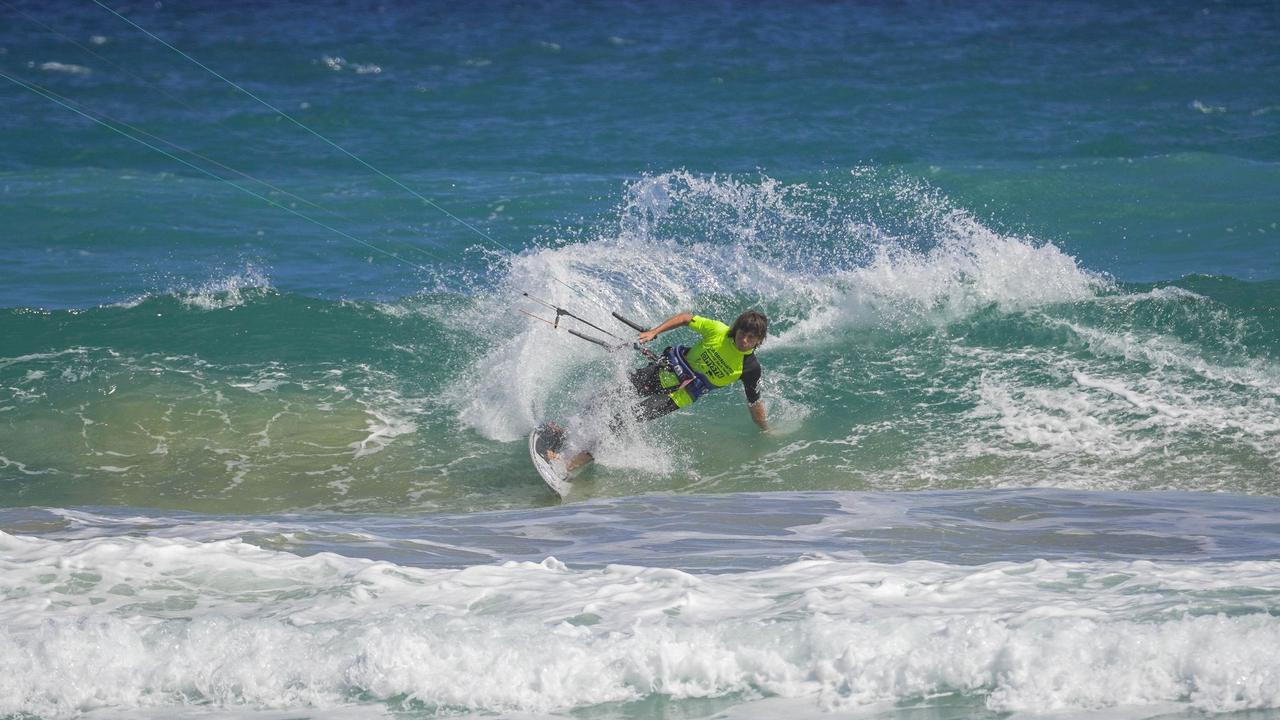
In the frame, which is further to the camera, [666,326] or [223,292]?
[223,292]

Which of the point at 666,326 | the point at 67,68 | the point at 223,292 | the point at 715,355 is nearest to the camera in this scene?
the point at 666,326

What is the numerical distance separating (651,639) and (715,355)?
4.22m

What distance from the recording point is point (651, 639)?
5.78 metres

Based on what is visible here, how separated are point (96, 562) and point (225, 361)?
19.5ft

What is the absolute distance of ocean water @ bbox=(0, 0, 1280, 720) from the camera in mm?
5668

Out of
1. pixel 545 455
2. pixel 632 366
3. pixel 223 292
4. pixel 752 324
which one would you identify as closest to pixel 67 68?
pixel 223 292

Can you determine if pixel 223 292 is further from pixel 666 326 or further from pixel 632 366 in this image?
pixel 666 326

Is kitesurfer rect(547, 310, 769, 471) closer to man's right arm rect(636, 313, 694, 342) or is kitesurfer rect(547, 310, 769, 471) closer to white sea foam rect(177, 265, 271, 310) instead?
man's right arm rect(636, 313, 694, 342)

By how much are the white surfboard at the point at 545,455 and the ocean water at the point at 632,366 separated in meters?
0.23

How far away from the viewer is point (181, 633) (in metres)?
5.91

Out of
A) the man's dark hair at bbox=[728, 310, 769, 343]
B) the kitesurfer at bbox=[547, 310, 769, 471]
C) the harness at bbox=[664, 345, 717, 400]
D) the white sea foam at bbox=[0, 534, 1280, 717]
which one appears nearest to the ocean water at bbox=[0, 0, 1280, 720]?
the white sea foam at bbox=[0, 534, 1280, 717]

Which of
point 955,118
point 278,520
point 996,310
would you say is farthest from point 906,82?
point 278,520

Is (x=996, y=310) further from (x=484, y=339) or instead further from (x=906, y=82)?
(x=906, y=82)

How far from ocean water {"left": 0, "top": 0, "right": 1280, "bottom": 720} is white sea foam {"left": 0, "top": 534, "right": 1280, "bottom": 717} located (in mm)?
22
